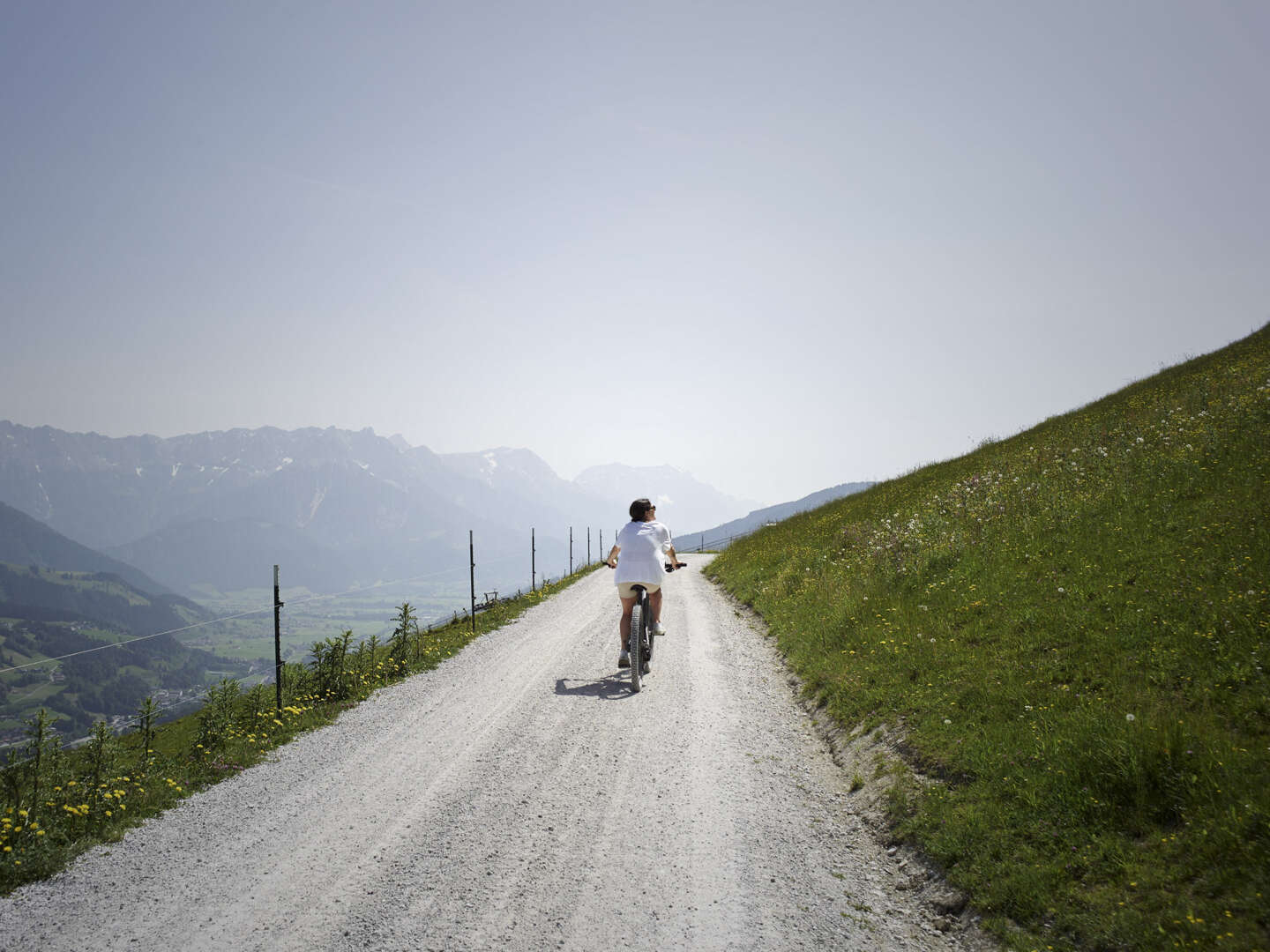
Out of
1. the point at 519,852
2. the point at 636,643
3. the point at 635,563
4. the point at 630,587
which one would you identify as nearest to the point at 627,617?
the point at 630,587

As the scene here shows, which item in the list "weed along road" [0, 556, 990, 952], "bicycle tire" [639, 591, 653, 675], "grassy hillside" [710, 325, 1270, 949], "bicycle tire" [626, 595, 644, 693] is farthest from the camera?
"bicycle tire" [639, 591, 653, 675]

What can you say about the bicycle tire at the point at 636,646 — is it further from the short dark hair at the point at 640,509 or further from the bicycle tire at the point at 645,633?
the short dark hair at the point at 640,509

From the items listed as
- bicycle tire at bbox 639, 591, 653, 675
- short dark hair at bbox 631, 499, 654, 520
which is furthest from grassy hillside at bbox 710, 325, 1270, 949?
short dark hair at bbox 631, 499, 654, 520

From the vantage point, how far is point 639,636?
1026 centimetres

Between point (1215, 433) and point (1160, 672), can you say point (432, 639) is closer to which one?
point (1160, 672)

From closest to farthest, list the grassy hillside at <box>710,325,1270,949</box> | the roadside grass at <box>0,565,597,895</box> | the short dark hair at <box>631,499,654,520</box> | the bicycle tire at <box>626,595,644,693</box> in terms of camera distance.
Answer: the grassy hillside at <box>710,325,1270,949</box> → the roadside grass at <box>0,565,597,895</box> → the bicycle tire at <box>626,595,644,693</box> → the short dark hair at <box>631,499,654,520</box>

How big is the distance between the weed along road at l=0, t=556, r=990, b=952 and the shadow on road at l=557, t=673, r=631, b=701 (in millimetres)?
831

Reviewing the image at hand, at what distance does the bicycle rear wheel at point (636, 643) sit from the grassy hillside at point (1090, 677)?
3.09 metres

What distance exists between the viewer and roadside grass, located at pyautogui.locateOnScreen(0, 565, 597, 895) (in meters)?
5.64

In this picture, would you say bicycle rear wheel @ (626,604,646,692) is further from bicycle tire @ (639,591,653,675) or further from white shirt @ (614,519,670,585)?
white shirt @ (614,519,670,585)

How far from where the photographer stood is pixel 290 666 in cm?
1129

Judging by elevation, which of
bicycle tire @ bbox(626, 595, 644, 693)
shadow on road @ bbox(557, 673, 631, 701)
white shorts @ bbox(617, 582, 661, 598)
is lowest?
shadow on road @ bbox(557, 673, 631, 701)

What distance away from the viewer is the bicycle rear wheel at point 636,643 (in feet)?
32.9

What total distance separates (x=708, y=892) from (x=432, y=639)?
43.3 ft
